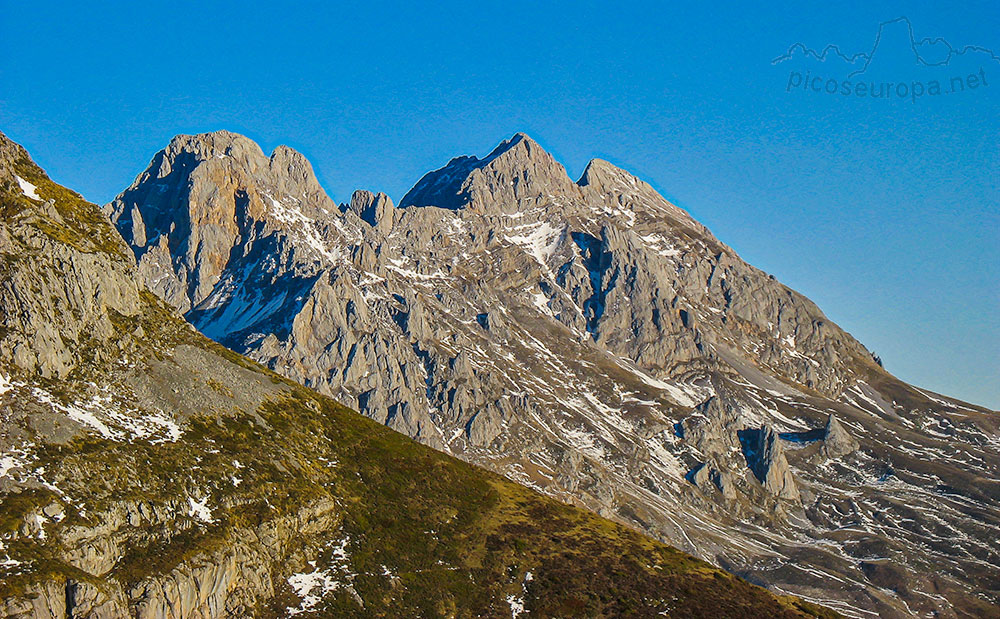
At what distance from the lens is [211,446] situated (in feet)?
430

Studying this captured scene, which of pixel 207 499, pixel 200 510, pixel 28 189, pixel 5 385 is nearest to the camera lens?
pixel 5 385

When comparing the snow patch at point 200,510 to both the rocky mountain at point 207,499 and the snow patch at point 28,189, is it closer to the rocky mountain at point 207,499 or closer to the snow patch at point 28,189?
the rocky mountain at point 207,499

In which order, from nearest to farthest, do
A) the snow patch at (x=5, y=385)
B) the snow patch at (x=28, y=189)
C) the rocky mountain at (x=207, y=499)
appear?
the rocky mountain at (x=207, y=499), the snow patch at (x=5, y=385), the snow patch at (x=28, y=189)

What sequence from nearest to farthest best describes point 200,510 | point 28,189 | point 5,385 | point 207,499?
point 5,385
point 200,510
point 207,499
point 28,189

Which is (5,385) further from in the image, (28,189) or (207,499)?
(28,189)

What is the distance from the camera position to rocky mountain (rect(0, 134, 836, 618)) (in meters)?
101

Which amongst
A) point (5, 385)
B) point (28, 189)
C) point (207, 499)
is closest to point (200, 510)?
point (207, 499)

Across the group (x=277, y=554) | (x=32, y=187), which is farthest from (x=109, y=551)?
(x=32, y=187)

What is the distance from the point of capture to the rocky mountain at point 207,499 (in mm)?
101250

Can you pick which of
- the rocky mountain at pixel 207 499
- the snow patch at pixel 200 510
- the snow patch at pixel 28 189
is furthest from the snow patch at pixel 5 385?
the snow patch at pixel 28 189

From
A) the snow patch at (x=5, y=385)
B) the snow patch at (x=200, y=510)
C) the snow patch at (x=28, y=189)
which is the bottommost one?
the snow patch at (x=200, y=510)

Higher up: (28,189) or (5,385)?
(28,189)

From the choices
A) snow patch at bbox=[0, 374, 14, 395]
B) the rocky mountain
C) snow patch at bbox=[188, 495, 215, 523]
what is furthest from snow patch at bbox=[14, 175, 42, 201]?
snow patch at bbox=[188, 495, 215, 523]

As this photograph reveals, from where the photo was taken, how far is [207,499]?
392 feet
